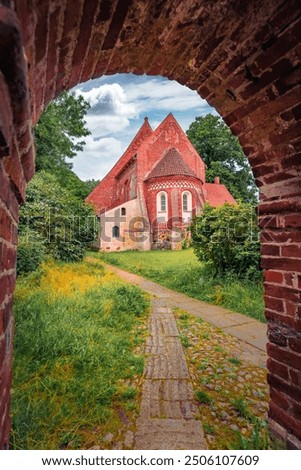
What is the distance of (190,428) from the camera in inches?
95.2

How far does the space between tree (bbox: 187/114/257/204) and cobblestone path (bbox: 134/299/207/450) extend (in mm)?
36986

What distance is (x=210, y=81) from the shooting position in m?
2.11

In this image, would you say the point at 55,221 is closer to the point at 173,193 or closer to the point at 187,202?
the point at 173,193

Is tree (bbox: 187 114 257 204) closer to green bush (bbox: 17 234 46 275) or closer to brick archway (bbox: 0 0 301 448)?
green bush (bbox: 17 234 46 275)

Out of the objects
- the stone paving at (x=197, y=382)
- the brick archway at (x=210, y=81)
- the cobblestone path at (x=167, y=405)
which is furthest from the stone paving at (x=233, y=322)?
the brick archway at (x=210, y=81)

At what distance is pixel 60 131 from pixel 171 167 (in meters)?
10.9

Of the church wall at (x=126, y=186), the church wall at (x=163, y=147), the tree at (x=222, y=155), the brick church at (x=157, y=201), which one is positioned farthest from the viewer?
the tree at (x=222, y=155)

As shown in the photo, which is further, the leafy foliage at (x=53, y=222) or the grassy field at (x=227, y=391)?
the leafy foliage at (x=53, y=222)

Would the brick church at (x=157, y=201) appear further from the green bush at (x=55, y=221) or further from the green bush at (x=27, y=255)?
the green bush at (x=27, y=255)

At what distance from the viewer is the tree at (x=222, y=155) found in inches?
1508

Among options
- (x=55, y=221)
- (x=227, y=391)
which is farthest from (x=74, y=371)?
(x=55, y=221)

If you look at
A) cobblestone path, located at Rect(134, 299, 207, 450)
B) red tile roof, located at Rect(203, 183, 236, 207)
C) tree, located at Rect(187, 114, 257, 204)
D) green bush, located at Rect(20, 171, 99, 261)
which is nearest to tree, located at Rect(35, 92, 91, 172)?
green bush, located at Rect(20, 171, 99, 261)

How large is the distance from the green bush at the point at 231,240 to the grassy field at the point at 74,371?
340cm

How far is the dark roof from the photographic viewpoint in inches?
966
